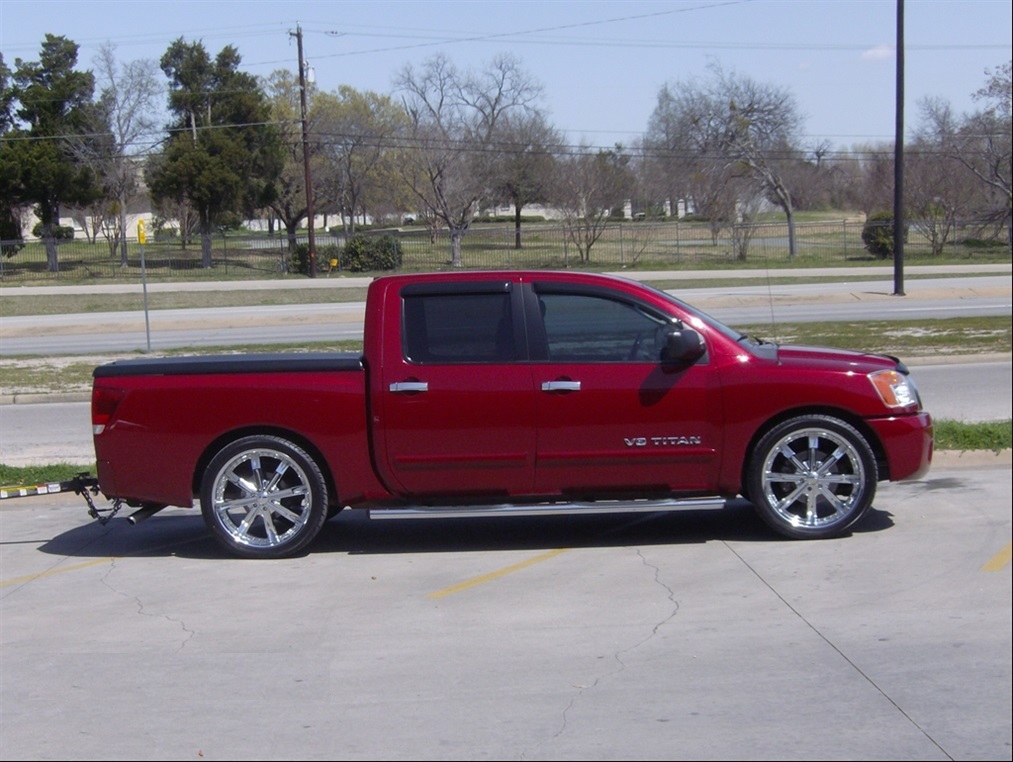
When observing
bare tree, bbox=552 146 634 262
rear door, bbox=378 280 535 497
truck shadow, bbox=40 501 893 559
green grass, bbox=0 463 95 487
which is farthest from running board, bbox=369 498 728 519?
bare tree, bbox=552 146 634 262

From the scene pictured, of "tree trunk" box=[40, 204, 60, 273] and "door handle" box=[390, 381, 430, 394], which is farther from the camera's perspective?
"tree trunk" box=[40, 204, 60, 273]

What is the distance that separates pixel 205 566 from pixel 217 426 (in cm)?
94

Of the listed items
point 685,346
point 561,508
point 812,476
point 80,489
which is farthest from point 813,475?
point 80,489

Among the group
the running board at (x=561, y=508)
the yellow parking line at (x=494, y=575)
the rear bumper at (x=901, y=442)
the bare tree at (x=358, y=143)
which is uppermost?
the bare tree at (x=358, y=143)

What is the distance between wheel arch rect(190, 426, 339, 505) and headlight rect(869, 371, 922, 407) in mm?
3578

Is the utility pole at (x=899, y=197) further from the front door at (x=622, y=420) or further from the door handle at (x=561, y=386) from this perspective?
the door handle at (x=561, y=386)

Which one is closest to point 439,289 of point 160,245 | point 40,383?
point 40,383

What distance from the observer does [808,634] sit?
557 cm

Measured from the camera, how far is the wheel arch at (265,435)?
733 centimetres

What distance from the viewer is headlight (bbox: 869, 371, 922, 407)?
23.5 ft

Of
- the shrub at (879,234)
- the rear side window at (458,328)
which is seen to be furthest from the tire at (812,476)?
the shrub at (879,234)

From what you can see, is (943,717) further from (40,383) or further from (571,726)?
(40,383)

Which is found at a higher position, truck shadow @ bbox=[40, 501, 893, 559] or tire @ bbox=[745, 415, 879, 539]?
tire @ bbox=[745, 415, 879, 539]

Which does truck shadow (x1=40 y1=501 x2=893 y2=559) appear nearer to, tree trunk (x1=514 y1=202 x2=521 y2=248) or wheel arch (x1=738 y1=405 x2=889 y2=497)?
wheel arch (x1=738 y1=405 x2=889 y2=497)
